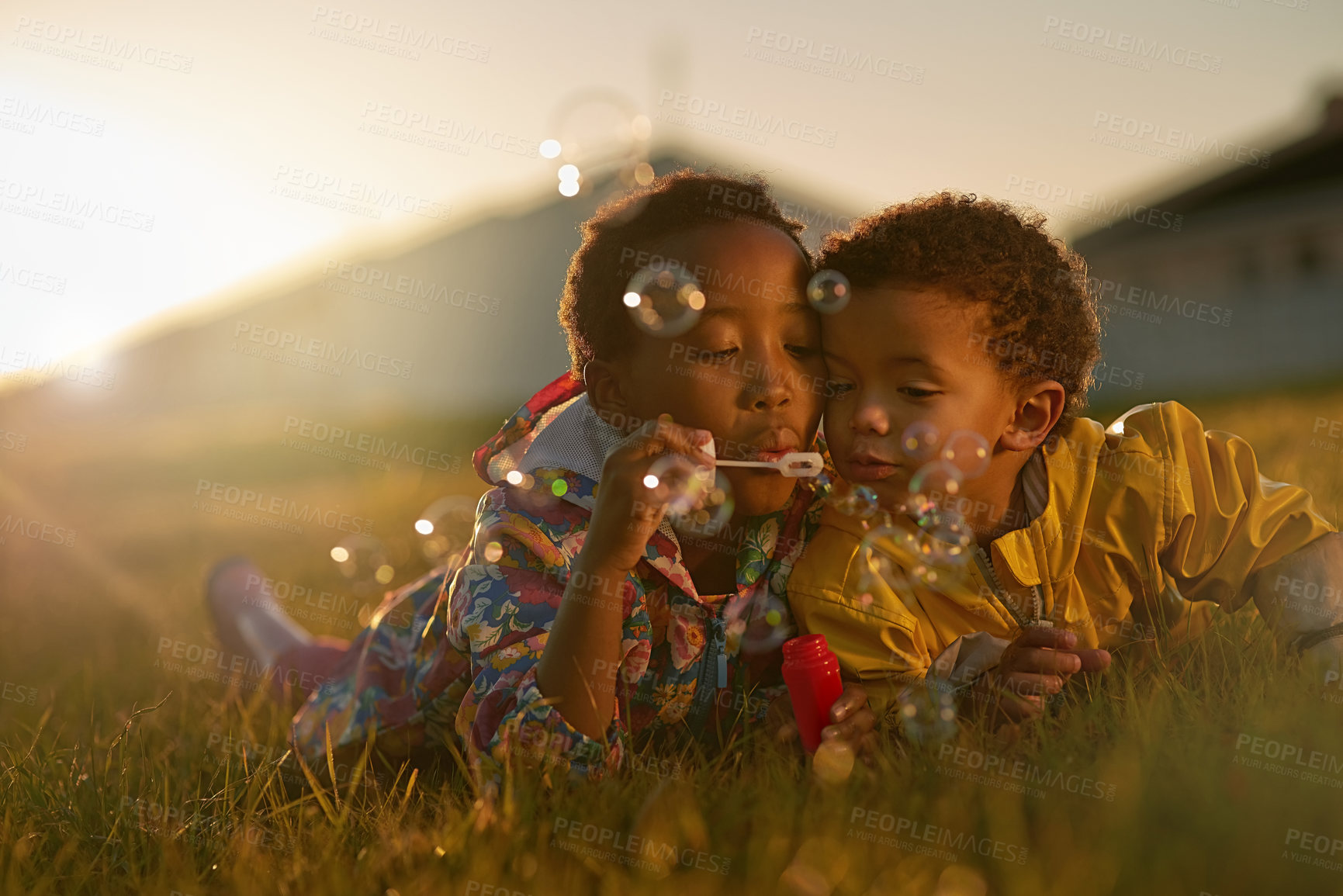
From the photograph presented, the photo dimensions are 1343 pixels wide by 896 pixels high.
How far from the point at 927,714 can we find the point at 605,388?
45.0 inches

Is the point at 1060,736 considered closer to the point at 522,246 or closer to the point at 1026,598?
the point at 1026,598

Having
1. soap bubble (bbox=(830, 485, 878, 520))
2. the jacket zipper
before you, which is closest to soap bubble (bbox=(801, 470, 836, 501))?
soap bubble (bbox=(830, 485, 878, 520))

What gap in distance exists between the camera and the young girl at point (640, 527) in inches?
83.3

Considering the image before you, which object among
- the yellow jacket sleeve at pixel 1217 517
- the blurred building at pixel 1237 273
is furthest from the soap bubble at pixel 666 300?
the blurred building at pixel 1237 273

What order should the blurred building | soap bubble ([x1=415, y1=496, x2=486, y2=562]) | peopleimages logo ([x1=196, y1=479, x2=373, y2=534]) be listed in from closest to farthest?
soap bubble ([x1=415, y1=496, x2=486, y2=562]) < peopleimages logo ([x1=196, y1=479, x2=373, y2=534]) < the blurred building

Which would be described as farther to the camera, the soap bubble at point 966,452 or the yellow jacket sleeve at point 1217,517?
the yellow jacket sleeve at point 1217,517

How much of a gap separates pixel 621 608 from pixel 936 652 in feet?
2.93

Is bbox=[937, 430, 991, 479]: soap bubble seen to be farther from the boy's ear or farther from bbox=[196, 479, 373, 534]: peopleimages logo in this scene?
bbox=[196, 479, 373, 534]: peopleimages logo

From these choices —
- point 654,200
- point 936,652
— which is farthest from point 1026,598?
point 654,200

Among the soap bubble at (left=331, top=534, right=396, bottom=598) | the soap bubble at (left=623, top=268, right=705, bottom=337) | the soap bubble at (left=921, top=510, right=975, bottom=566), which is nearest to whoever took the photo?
the soap bubble at (left=623, top=268, right=705, bottom=337)

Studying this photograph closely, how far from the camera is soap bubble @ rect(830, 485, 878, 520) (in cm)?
251

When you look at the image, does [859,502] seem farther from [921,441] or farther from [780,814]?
[780,814]

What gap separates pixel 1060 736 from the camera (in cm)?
204

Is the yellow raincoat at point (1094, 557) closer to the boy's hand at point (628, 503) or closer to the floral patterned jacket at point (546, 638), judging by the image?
the floral patterned jacket at point (546, 638)
